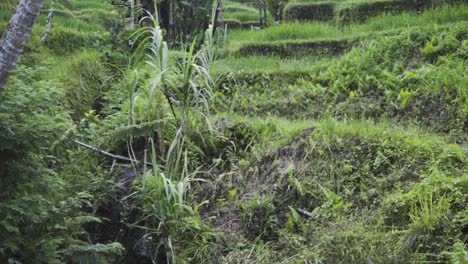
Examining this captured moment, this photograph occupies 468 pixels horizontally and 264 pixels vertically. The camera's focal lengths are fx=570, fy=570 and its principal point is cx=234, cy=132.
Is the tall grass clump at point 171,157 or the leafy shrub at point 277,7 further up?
the leafy shrub at point 277,7

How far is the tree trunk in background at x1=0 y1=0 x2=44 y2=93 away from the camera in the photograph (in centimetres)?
436

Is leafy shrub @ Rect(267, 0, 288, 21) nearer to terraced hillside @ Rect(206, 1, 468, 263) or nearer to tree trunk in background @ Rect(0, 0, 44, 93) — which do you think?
terraced hillside @ Rect(206, 1, 468, 263)

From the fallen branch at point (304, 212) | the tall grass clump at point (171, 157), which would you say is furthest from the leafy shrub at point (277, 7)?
the fallen branch at point (304, 212)

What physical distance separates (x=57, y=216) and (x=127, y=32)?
495 centimetres

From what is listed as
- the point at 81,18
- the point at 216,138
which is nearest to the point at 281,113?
the point at 216,138

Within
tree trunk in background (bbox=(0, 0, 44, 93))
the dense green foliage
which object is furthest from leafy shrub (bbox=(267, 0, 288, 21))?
tree trunk in background (bbox=(0, 0, 44, 93))

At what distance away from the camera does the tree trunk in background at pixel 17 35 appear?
4355mm

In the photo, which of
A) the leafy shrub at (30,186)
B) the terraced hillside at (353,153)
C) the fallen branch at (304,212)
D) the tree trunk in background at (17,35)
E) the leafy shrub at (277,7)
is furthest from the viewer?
the leafy shrub at (277,7)

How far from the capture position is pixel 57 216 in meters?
4.60

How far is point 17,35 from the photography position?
4391 mm

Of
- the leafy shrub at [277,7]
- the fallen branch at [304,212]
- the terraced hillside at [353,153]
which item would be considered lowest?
the fallen branch at [304,212]

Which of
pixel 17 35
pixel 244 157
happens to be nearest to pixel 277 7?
pixel 244 157

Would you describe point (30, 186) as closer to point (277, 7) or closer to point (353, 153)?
point (353, 153)

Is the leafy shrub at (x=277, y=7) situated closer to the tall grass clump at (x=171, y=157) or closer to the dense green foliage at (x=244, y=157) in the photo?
the dense green foliage at (x=244, y=157)
